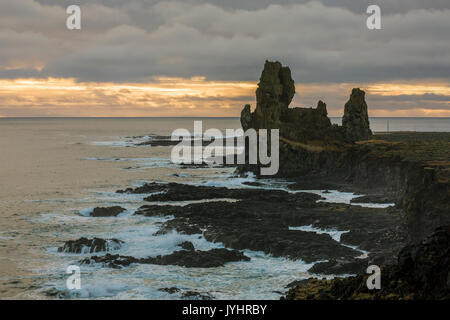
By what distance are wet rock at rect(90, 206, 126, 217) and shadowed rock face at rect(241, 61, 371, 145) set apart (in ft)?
126

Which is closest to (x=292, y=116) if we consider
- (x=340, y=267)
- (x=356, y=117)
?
(x=356, y=117)

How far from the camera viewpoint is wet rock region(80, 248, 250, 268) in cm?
3055

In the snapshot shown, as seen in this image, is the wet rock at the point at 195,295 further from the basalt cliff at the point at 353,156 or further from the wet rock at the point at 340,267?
the basalt cliff at the point at 353,156

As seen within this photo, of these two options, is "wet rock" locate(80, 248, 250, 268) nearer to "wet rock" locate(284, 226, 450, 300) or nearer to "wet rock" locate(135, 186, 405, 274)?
"wet rock" locate(135, 186, 405, 274)

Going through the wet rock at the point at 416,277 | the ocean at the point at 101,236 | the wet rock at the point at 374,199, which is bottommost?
the ocean at the point at 101,236

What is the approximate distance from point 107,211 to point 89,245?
520 inches

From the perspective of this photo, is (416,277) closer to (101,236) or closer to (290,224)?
(290,224)

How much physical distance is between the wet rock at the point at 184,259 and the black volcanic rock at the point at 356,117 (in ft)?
230

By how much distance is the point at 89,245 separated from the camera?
34.5 m

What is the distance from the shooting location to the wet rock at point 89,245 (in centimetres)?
3409

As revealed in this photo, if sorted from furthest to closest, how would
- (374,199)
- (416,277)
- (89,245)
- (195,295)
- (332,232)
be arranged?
1. (374,199)
2. (332,232)
3. (89,245)
4. (195,295)
5. (416,277)

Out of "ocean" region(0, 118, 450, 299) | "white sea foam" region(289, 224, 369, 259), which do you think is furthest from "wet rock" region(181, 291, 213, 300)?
"white sea foam" region(289, 224, 369, 259)

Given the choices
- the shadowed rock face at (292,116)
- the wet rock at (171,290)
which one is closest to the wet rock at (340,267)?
the wet rock at (171,290)
